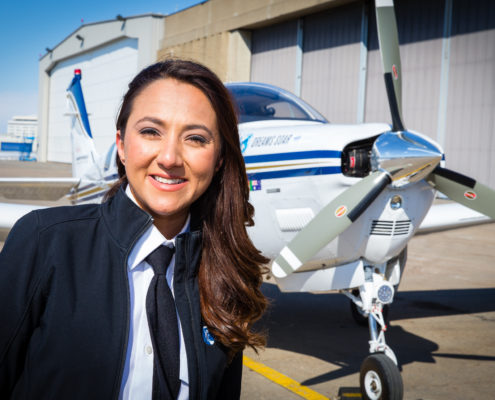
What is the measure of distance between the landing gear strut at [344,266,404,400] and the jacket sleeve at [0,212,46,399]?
Result: 2.83m

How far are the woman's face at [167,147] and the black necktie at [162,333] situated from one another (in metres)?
0.18

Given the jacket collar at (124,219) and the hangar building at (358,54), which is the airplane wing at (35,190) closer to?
the hangar building at (358,54)

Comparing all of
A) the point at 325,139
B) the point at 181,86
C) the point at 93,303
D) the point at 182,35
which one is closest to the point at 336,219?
the point at 325,139

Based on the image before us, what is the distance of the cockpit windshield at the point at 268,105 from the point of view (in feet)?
15.6

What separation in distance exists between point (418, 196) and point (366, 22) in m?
15.9

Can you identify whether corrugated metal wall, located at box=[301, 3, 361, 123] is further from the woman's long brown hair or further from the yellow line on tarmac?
the woman's long brown hair

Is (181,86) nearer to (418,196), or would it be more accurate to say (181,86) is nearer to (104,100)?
(418,196)

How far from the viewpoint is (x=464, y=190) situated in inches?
155

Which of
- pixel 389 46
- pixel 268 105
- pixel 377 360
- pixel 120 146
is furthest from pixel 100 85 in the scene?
pixel 120 146

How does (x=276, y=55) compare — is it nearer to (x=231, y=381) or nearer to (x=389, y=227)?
(x=389, y=227)

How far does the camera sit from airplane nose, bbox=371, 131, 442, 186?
11.4 ft

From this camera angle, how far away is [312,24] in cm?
2000

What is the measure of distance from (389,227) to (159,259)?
2.82 metres

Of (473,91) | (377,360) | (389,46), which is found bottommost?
(377,360)
